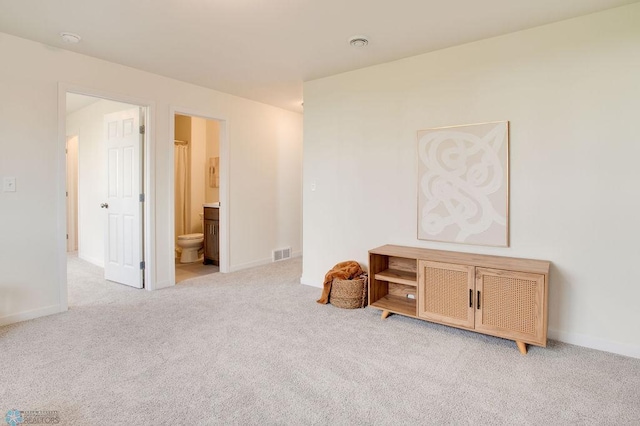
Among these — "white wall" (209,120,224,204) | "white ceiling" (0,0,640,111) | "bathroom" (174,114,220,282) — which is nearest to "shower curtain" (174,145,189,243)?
"bathroom" (174,114,220,282)

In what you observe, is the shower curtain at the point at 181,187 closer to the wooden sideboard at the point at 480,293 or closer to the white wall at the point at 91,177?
the white wall at the point at 91,177

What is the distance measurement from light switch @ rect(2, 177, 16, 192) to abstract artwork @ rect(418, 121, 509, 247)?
3451 mm

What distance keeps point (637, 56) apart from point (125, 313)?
441 centimetres

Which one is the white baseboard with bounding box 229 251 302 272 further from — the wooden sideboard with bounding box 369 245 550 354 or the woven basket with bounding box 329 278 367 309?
the wooden sideboard with bounding box 369 245 550 354

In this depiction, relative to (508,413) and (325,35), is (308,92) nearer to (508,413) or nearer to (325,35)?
(325,35)

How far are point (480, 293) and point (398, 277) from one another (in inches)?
27.1

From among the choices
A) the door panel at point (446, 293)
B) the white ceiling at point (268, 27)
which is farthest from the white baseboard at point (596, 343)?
the white ceiling at point (268, 27)

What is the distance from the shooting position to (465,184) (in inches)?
117

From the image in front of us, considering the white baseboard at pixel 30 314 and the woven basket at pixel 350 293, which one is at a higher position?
the woven basket at pixel 350 293

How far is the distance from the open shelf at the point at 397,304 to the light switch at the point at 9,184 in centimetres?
317

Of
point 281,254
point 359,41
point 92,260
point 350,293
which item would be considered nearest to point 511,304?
point 350,293

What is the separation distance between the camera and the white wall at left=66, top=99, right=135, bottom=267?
194 inches

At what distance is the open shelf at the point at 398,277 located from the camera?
292 cm

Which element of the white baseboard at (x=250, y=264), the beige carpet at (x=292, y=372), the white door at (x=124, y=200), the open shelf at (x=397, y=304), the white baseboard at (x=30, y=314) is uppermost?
the white door at (x=124, y=200)
